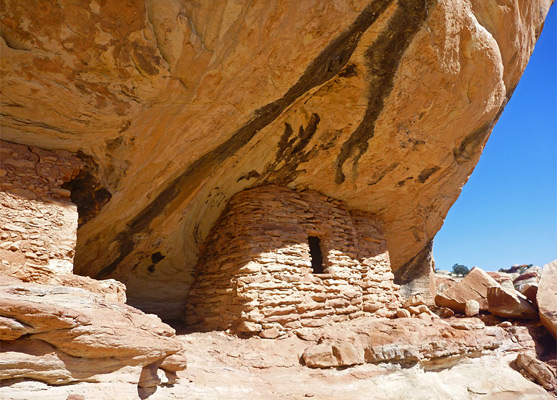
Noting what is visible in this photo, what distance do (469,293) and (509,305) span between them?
672 mm

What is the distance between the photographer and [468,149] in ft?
19.9

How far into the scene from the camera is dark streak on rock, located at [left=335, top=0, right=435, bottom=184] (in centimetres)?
373

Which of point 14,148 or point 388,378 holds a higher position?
point 14,148

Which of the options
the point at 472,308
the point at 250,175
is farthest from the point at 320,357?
the point at 472,308

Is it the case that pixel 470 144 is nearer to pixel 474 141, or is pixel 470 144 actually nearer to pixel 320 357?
pixel 474 141

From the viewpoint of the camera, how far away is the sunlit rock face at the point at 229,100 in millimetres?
2984

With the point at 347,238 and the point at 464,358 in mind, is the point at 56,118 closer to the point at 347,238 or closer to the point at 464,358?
the point at 347,238

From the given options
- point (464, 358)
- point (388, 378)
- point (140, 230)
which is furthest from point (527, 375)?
point (140, 230)

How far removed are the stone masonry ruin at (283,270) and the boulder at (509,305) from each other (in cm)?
184

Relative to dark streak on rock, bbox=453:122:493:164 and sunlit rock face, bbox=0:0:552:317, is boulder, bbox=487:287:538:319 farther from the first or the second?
dark streak on rock, bbox=453:122:493:164

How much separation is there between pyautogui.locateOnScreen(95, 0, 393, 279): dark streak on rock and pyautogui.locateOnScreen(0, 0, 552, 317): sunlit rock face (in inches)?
0.7

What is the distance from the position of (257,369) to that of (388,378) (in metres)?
1.34

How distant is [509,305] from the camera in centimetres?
Answer: 621

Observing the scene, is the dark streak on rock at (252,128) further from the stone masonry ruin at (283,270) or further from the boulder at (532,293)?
the boulder at (532,293)
